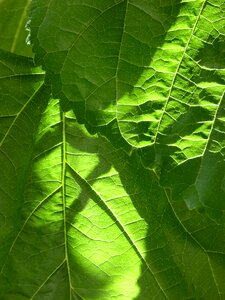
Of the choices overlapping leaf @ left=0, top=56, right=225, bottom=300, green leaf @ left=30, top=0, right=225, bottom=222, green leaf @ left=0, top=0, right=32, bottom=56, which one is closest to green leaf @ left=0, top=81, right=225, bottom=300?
overlapping leaf @ left=0, top=56, right=225, bottom=300

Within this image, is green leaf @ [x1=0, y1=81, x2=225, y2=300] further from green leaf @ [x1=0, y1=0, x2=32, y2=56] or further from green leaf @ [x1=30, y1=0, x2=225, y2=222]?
green leaf @ [x1=0, y1=0, x2=32, y2=56]

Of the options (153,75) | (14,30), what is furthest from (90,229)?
(14,30)

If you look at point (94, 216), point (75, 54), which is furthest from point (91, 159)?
point (75, 54)

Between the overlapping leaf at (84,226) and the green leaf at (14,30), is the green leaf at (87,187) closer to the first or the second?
the overlapping leaf at (84,226)

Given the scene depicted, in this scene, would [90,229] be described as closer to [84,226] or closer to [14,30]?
[84,226]

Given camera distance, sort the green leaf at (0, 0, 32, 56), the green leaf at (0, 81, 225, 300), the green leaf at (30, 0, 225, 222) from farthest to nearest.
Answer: the green leaf at (0, 0, 32, 56)
the green leaf at (0, 81, 225, 300)
the green leaf at (30, 0, 225, 222)

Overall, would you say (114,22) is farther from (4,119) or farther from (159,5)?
(4,119)

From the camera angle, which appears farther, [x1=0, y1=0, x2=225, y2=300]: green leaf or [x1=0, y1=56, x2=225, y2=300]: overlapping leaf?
[x1=0, y1=56, x2=225, y2=300]: overlapping leaf

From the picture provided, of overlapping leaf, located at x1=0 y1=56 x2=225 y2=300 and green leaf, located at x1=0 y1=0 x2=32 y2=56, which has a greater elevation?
green leaf, located at x1=0 y1=0 x2=32 y2=56
